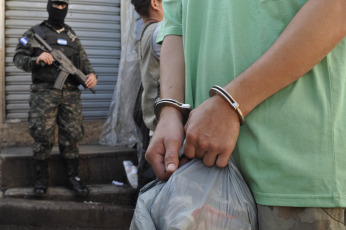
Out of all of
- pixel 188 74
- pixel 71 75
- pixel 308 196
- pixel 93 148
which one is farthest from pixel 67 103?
pixel 308 196

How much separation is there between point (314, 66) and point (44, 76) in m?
4.13

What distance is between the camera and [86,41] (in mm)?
5891

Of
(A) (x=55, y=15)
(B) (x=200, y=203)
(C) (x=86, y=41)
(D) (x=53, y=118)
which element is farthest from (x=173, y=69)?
(C) (x=86, y=41)

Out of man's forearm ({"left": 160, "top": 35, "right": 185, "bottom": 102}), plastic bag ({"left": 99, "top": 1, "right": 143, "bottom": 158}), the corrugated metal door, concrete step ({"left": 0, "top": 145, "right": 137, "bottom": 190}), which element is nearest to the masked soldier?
concrete step ({"left": 0, "top": 145, "right": 137, "bottom": 190})

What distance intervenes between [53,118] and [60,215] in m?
1.11

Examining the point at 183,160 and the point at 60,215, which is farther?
the point at 60,215

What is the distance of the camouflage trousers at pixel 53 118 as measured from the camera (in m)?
4.50

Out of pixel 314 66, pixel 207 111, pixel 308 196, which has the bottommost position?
pixel 308 196

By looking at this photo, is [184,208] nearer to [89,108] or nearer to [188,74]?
[188,74]

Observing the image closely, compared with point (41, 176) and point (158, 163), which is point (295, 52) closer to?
point (158, 163)

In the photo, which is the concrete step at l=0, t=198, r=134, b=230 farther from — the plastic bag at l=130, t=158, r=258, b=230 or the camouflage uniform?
the plastic bag at l=130, t=158, r=258, b=230

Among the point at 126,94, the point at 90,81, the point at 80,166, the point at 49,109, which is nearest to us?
the point at 49,109

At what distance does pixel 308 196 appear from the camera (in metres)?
0.83

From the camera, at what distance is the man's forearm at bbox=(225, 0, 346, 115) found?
2.73 ft
